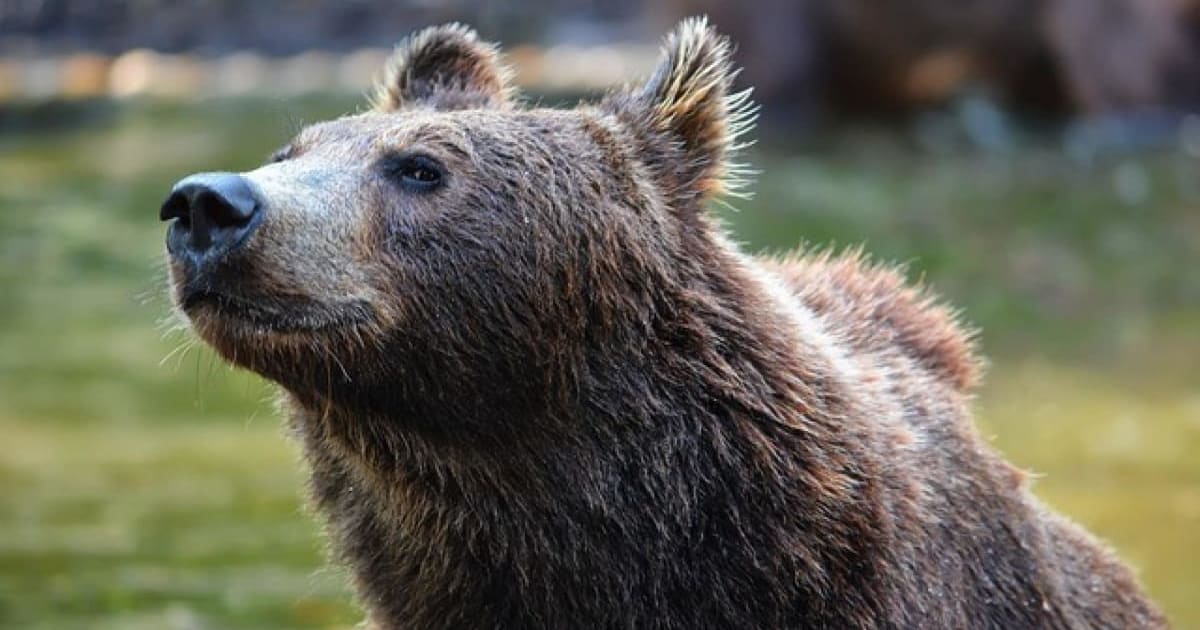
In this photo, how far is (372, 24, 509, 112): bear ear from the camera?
19.2ft

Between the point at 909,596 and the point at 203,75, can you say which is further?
the point at 203,75

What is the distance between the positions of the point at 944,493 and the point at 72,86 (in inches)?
659

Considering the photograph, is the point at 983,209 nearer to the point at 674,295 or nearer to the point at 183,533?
the point at 183,533

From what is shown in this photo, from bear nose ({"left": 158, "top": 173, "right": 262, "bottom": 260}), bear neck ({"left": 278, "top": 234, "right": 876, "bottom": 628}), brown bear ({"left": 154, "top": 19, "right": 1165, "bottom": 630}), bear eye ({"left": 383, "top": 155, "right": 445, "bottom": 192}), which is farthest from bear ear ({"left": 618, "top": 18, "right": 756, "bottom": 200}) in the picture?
bear nose ({"left": 158, "top": 173, "right": 262, "bottom": 260})

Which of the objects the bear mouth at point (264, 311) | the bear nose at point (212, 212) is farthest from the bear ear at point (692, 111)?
the bear nose at point (212, 212)

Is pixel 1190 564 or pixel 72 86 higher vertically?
A: pixel 72 86

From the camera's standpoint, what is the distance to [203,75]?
22328mm

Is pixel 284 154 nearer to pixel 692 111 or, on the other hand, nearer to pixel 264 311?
pixel 264 311

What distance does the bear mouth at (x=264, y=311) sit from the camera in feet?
A: 15.2

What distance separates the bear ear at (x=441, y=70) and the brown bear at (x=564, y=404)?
0.56 metres

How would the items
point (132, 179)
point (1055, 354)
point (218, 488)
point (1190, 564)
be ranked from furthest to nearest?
point (132, 179)
point (1055, 354)
point (218, 488)
point (1190, 564)

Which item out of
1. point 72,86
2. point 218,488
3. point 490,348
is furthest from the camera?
point 72,86

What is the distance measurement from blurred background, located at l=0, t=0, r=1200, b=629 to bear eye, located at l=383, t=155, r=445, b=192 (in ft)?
2.21

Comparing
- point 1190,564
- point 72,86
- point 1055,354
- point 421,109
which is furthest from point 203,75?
point 421,109
